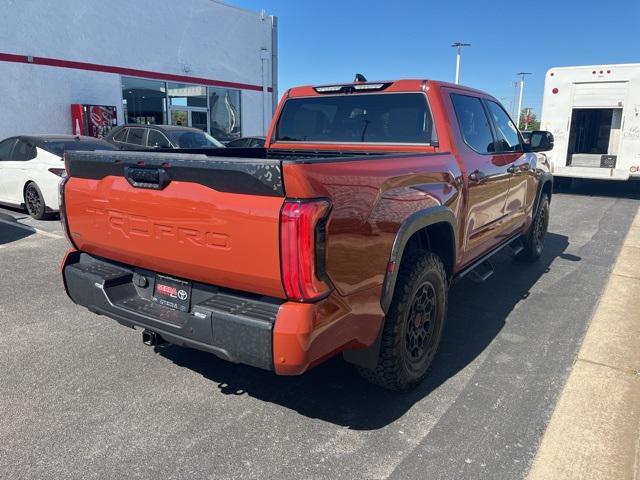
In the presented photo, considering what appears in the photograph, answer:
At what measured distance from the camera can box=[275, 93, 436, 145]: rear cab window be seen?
3.98m

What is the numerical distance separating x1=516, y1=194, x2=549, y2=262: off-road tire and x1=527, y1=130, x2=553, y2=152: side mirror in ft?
3.62

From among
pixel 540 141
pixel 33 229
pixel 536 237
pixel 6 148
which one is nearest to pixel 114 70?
pixel 6 148

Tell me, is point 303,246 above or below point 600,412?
above

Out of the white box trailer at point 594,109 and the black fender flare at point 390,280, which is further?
the white box trailer at point 594,109

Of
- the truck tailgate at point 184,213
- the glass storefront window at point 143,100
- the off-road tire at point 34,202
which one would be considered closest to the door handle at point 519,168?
the truck tailgate at point 184,213

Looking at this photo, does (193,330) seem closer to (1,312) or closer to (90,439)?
(90,439)

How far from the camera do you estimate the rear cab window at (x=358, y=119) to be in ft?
13.0

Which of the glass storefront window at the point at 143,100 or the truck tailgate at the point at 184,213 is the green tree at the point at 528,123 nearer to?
the glass storefront window at the point at 143,100

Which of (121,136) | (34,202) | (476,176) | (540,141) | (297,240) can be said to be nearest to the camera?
(297,240)

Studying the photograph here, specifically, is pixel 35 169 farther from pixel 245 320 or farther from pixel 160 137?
pixel 245 320

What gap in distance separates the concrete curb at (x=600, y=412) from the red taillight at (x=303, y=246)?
58.0 inches

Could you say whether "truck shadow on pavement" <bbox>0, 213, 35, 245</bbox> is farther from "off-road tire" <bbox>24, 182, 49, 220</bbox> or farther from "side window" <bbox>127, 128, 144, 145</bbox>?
"side window" <bbox>127, 128, 144, 145</bbox>

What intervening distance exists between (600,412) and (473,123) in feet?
7.79

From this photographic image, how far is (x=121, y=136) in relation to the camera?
1245 cm
